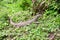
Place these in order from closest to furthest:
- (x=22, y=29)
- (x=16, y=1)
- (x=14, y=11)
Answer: (x=22, y=29)
(x=14, y=11)
(x=16, y=1)

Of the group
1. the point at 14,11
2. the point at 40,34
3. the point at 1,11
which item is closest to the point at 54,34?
the point at 40,34

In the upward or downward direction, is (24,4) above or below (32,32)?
above

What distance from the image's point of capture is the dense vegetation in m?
4.18

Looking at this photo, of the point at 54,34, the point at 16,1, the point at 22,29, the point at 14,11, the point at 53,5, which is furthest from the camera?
the point at 16,1

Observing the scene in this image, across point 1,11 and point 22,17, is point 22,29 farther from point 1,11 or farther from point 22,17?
point 1,11

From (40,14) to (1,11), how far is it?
1146mm

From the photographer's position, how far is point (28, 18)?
483 centimetres

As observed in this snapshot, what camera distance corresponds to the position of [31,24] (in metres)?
4.54

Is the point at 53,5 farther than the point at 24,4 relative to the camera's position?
No

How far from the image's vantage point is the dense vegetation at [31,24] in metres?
4.18

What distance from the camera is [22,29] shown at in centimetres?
443

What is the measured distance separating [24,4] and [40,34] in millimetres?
1369

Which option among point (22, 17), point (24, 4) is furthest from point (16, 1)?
point (22, 17)

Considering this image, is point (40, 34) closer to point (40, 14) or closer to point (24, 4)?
point (40, 14)
